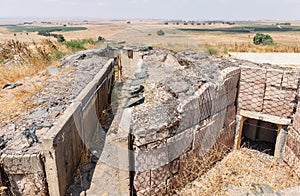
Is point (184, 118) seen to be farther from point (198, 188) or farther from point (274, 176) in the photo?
point (274, 176)

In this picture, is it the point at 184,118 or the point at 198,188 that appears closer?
the point at 184,118

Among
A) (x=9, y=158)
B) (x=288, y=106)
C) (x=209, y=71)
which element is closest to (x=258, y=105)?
(x=288, y=106)

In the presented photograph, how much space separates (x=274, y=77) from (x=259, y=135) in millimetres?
2482

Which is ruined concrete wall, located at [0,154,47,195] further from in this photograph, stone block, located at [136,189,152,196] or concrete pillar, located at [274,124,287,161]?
concrete pillar, located at [274,124,287,161]

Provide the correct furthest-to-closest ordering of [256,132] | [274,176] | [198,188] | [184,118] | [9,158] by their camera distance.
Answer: [256,132]
[274,176]
[198,188]
[184,118]
[9,158]

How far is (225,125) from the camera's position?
5.83m

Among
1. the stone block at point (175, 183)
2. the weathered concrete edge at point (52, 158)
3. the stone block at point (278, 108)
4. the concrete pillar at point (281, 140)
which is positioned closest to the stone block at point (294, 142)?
the concrete pillar at point (281, 140)

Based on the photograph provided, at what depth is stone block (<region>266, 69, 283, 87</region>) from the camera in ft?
18.5

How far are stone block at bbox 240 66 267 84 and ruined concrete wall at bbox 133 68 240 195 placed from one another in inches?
6.0

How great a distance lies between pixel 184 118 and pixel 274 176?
2.61 meters

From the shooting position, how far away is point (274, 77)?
224 inches

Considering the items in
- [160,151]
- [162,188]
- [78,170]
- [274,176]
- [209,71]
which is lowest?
[274,176]

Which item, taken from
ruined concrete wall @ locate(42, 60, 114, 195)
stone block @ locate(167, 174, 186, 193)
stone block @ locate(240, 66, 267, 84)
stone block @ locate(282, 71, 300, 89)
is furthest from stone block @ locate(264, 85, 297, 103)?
ruined concrete wall @ locate(42, 60, 114, 195)

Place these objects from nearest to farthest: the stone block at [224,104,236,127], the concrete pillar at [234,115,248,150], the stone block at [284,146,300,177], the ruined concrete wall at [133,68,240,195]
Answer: the ruined concrete wall at [133,68,240,195], the stone block at [284,146,300,177], the stone block at [224,104,236,127], the concrete pillar at [234,115,248,150]
